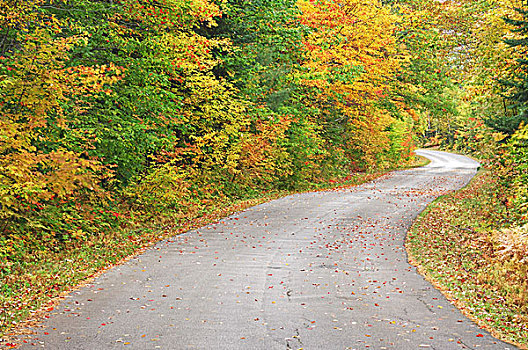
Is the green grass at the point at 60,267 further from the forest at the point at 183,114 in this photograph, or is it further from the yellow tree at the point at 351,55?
the yellow tree at the point at 351,55

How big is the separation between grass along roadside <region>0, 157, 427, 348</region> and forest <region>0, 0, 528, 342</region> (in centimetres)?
5

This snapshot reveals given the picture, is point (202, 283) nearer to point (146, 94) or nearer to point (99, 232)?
point (99, 232)

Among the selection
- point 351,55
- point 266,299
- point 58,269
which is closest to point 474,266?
point 266,299

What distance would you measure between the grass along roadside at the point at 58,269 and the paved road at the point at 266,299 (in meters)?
0.33

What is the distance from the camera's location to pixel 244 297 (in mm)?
8086

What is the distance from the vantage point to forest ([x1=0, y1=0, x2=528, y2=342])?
994 cm

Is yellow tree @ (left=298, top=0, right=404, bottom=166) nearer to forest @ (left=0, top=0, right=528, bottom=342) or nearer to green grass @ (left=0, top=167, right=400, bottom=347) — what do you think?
forest @ (left=0, top=0, right=528, bottom=342)

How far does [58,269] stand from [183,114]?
937cm

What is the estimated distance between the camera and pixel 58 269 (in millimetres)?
9484

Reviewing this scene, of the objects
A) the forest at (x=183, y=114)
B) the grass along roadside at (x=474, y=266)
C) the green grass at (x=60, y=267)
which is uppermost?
the forest at (x=183, y=114)

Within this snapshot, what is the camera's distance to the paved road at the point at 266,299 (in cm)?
623

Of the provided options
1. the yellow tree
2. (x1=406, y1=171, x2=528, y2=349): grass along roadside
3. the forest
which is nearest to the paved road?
(x1=406, y1=171, x2=528, y2=349): grass along roadside

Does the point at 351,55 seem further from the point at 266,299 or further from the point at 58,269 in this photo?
the point at 266,299

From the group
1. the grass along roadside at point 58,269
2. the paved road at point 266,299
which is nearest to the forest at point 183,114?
the grass along roadside at point 58,269
